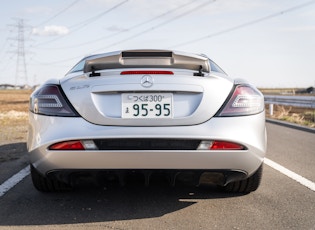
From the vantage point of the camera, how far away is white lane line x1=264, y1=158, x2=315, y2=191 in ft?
13.8

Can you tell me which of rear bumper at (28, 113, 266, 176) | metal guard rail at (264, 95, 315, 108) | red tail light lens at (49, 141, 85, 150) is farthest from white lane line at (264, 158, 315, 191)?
metal guard rail at (264, 95, 315, 108)

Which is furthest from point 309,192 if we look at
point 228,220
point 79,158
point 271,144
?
point 271,144

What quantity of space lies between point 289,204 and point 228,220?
725 millimetres

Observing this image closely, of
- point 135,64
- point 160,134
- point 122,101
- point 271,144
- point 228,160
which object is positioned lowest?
point 271,144

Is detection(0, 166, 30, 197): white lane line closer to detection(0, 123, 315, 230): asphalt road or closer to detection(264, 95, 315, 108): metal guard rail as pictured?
detection(0, 123, 315, 230): asphalt road

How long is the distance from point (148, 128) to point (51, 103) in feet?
2.59

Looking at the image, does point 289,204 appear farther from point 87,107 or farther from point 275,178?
point 87,107

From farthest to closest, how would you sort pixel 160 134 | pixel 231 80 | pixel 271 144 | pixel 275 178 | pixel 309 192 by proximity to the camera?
pixel 271 144 → pixel 275 178 → pixel 309 192 → pixel 231 80 → pixel 160 134

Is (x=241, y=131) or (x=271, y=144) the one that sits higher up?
(x=241, y=131)

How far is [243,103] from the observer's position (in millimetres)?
3178

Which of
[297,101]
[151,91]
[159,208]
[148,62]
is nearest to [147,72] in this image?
[151,91]

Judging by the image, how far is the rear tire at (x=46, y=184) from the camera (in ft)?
11.9

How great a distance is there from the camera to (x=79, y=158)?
9.84ft

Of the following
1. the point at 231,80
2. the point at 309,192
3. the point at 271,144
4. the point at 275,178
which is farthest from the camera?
the point at 271,144
